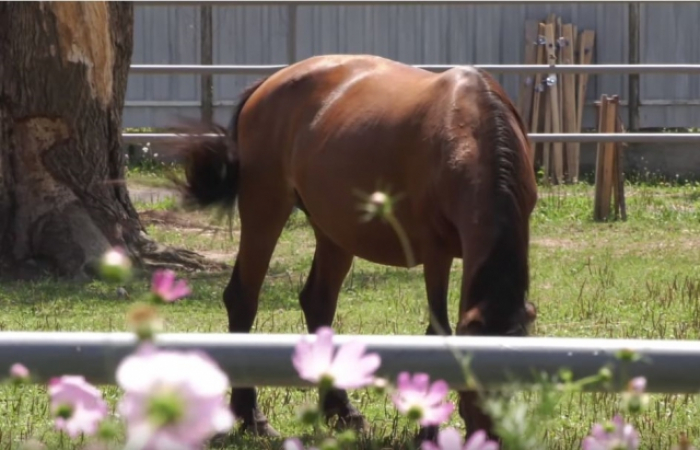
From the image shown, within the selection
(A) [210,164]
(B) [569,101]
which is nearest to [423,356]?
(A) [210,164]

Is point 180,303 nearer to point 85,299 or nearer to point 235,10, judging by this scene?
point 85,299

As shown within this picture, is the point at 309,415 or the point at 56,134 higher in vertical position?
the point at 309,415

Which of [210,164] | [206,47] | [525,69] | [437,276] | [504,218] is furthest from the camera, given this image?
[206,47]

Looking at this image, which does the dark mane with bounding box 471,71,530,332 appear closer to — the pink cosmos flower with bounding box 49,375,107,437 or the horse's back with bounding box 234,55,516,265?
the horse's back with bounding box 234,55,516,265

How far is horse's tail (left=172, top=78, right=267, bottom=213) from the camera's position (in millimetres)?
6375

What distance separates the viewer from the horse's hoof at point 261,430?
5.49 metres

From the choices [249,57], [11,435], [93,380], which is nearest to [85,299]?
[11,435]

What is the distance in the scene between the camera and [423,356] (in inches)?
81.0

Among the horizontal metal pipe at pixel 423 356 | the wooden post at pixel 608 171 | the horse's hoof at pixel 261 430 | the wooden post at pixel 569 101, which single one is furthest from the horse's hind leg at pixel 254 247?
the wooden post at pixel 569 101

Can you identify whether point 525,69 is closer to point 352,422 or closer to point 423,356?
point 352,422

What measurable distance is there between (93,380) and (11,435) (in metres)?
3.02

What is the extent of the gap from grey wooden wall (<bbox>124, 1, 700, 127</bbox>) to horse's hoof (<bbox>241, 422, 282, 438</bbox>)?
1034 centimetres

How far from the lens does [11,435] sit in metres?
4.95

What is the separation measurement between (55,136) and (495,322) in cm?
559
